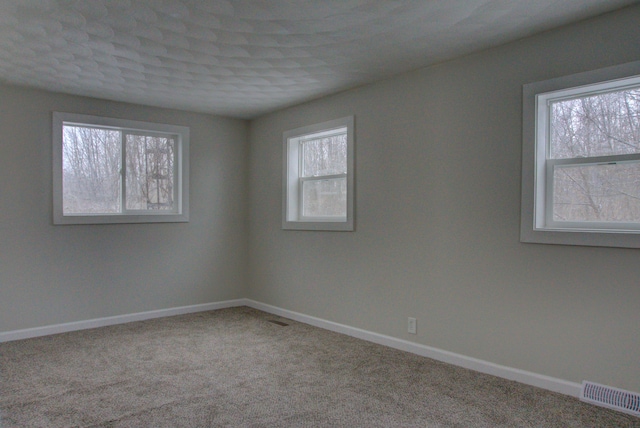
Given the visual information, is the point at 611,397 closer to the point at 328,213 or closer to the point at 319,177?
the point at 328,213

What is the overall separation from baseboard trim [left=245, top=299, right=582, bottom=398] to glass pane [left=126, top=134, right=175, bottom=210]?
6.48 ft

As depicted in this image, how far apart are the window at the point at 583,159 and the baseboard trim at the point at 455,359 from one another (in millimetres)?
895

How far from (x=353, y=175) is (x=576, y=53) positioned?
1.99 m

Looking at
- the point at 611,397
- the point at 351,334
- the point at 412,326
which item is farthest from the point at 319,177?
the point at 611,397

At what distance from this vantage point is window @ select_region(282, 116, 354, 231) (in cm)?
421

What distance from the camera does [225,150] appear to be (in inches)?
211

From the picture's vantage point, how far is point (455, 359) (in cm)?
328

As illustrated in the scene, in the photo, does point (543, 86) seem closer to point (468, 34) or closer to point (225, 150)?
point (468, 34)

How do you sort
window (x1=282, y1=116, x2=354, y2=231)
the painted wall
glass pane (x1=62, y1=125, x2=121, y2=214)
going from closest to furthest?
the painted wall → window (x1=282, y1=116, x2=354, y2=231) → glass pane (x1=62, y1=125, x2=121, y2=214)

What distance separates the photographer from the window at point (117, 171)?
4.30 metres

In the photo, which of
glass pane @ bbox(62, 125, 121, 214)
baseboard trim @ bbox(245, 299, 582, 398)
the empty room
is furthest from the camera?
glass pane @ bbox(62, 125, 121, 214)

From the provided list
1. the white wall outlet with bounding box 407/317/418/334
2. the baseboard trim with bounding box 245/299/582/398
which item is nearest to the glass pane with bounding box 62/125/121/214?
the baseboard trim with bounding box 245/299/582/398

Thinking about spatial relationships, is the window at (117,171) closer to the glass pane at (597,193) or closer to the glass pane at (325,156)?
the glass pane at (325,156)

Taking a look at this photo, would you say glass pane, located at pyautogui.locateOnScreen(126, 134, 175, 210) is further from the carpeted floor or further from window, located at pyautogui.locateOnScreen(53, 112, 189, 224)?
the carpeted floor
